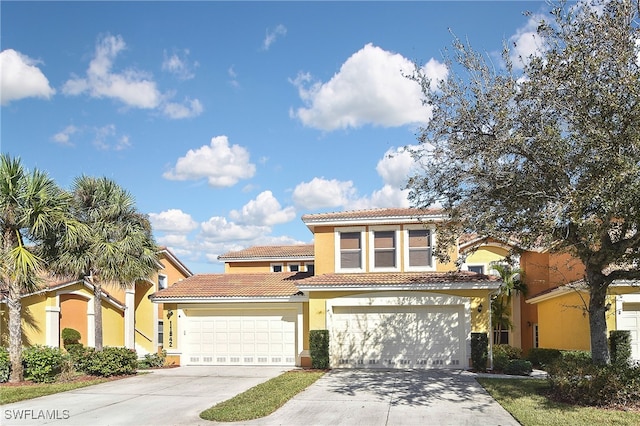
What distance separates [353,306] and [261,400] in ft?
23.8

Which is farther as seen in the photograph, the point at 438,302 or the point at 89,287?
the point at 89,287

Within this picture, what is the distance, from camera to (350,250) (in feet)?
69.2

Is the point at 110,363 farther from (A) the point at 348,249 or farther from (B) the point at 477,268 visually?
(B) the point at 477,268

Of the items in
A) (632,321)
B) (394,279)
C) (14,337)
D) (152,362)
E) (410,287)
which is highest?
(394,279)

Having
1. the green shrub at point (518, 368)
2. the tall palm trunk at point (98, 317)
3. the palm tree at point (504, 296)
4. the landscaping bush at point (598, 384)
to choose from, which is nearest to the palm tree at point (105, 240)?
the tall palm trunk at point (98, 317)

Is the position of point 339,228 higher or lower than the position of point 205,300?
higher

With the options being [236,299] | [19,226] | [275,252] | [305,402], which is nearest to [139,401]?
[305,402]

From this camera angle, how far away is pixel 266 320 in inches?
840

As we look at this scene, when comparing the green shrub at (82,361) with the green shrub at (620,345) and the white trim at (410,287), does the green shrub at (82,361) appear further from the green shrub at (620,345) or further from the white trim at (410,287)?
the green shrub at (620,345)

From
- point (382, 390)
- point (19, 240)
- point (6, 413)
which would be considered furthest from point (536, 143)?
point (19, 240)

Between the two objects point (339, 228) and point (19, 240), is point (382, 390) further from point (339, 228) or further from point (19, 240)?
point (19, 240)

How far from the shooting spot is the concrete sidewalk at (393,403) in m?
10.6

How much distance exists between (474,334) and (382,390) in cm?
551

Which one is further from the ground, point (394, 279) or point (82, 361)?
point (394, 279)
